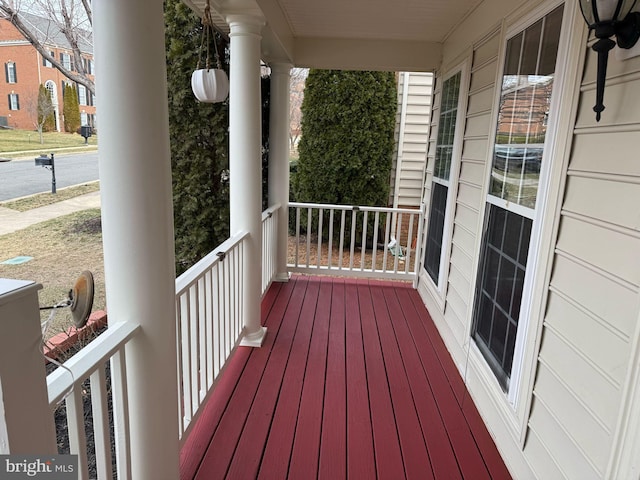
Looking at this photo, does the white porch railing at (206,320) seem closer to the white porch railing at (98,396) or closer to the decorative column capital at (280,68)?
the white porch railing at (98,396)

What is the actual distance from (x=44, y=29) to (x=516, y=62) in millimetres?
3261

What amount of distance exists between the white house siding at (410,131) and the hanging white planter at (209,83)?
463 centimetres

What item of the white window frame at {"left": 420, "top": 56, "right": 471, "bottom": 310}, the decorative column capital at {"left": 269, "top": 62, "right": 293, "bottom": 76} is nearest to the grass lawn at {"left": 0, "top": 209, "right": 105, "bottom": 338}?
the white window frame at {"left": 420, "top": 56, "right": 471, "bottom": 310}

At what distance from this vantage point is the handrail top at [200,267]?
1901mm

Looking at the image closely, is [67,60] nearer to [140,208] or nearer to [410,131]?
[140,208]

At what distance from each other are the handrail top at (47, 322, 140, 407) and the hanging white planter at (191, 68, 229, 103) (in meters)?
1.58

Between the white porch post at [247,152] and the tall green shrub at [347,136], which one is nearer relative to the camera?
the white porch post at [247,152]

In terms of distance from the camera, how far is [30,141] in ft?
3.91

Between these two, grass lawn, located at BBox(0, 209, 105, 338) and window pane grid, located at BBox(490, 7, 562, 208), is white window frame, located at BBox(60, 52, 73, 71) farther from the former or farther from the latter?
window pane grid, located at BBox(490, 7, 562, 208)

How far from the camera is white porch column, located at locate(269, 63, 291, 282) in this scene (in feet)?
14.1

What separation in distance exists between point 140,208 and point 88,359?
472 millimetres

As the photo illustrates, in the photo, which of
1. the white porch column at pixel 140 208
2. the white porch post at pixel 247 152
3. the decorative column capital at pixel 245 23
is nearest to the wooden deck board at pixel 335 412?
the white porch post at pixel 247 152

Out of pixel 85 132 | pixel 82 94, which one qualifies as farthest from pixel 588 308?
pixel 82 94

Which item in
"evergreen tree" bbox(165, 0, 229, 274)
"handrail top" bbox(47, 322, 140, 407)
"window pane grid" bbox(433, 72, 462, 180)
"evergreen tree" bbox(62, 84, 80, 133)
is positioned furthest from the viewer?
"evergreen tree" bbox(165, 0, 229, 274)
